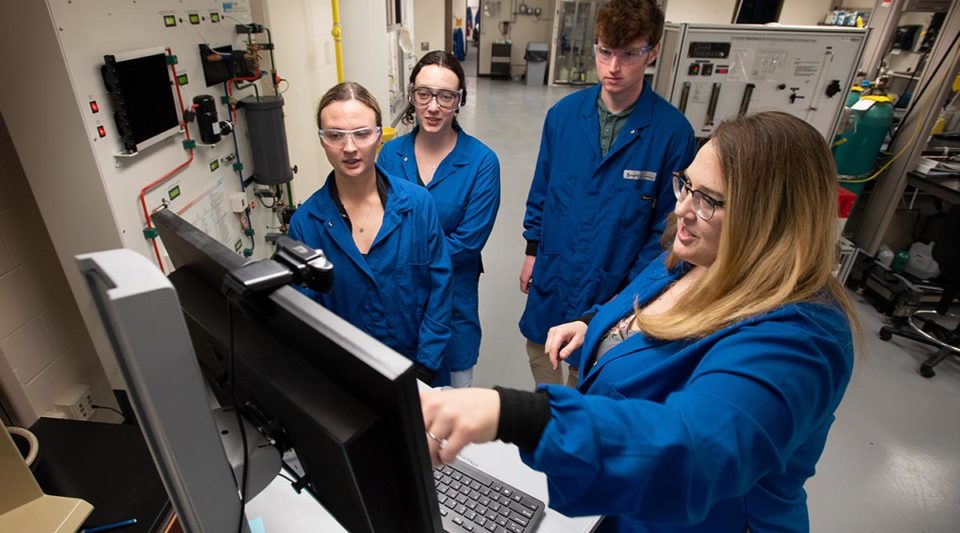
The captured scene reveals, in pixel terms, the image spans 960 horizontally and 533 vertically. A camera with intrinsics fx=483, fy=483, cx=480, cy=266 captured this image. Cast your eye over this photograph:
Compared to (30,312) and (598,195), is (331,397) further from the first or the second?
(30,312)

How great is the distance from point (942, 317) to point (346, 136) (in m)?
3.87

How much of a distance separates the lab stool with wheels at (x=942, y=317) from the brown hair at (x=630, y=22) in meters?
2.19

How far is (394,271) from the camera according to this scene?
57.0 inches

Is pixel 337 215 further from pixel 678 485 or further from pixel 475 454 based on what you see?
pixel 678 485

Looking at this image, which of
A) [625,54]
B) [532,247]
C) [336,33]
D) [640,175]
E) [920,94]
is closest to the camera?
[625,54]

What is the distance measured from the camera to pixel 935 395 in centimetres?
255

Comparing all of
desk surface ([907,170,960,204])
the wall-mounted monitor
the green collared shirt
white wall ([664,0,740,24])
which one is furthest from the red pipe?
white wall ([664,0,740,24])

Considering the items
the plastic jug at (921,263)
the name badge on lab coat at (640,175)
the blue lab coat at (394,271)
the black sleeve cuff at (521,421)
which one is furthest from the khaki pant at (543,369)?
the plastic jug at (921,263)

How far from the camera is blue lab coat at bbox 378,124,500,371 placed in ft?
6.06

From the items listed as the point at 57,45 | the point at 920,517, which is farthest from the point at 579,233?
the point at 920,517

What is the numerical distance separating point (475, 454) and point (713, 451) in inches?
26.0

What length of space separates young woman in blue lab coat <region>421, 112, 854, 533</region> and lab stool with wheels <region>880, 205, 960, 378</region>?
2.53 m

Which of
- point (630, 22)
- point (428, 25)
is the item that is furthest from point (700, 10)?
point (630, 22)

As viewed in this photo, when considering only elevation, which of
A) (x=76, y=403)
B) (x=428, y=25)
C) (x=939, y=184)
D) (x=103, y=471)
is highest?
(x=428, y=25)
